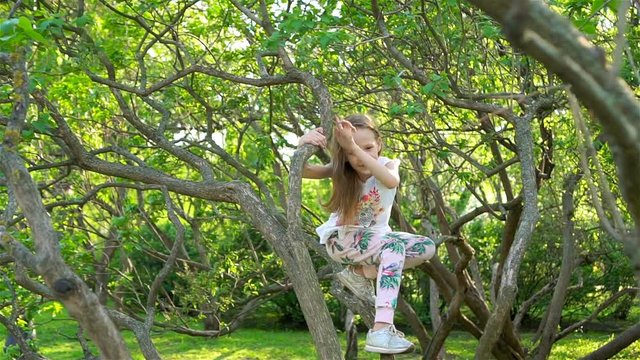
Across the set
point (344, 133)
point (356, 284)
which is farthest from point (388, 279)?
point (344, 133)

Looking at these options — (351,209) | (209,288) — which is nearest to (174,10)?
(209,288)

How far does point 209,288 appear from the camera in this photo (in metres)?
9.27

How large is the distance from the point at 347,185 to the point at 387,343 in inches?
37.6

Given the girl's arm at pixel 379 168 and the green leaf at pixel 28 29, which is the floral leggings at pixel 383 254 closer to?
the girl's arm at pixel 379 168

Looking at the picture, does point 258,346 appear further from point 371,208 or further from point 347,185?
point 347,185

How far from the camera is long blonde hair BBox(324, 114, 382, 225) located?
507 centimetres

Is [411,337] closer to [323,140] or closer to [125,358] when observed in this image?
[323,140]

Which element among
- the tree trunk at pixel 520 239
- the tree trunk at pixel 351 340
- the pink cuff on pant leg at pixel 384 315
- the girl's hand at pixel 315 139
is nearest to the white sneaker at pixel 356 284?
the pink cuff on pant leg at pixel 384 315

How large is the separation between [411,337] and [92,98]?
7.28m

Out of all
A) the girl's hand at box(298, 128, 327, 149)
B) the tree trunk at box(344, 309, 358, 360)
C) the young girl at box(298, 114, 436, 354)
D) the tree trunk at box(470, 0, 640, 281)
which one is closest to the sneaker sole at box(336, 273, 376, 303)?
the young girl at box(298, 114, 436, 354)

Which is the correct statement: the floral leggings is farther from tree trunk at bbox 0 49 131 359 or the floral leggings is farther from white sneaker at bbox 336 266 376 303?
tree trunk at bbox 0 49 131 359

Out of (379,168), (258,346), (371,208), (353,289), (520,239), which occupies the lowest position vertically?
(258,346)

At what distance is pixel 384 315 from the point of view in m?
4.73

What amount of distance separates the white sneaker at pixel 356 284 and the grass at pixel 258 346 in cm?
714
